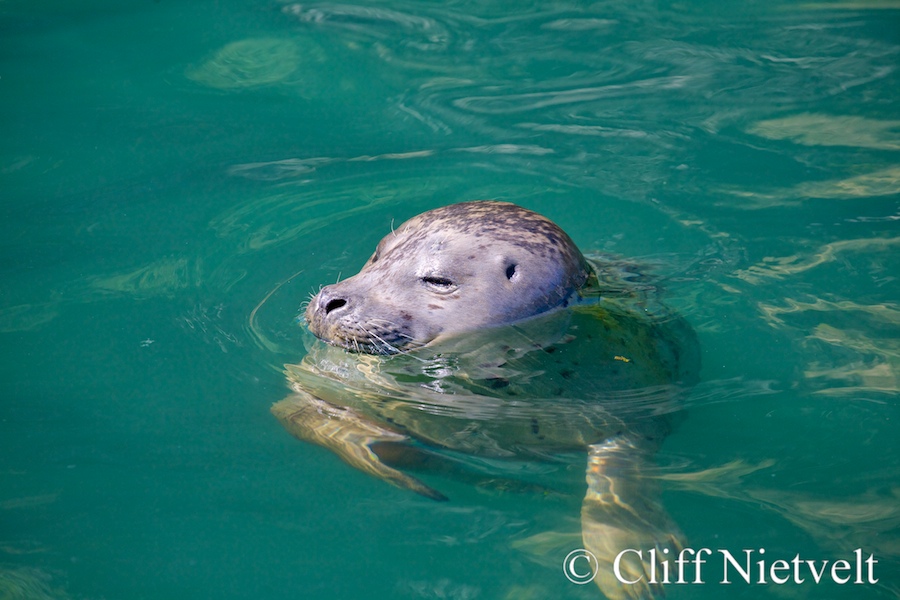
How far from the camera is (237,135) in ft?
23.6

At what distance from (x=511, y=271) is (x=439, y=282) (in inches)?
15.4

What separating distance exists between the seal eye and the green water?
2.85 ft

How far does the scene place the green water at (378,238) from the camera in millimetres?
3869

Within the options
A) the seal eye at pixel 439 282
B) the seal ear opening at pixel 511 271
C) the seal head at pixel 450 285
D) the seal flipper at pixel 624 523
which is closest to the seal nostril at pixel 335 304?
the seal head at pixel 450 285

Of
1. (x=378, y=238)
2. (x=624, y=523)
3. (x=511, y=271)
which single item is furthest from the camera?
(x=378, y=238)

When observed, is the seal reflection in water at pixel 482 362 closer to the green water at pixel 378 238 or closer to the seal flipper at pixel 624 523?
the seal flipper at pixel 624 523

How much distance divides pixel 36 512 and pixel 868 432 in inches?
158

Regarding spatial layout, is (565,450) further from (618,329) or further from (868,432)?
(868,432)

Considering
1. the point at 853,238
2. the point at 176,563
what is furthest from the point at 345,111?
the point at 176,563

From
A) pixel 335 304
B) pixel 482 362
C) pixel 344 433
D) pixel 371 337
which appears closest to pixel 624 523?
pixel 482 362

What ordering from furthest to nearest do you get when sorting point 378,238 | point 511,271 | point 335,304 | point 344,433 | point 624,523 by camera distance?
point 378,238 → point 511,271 → point 335,304 → point 344,433 → point 624,523

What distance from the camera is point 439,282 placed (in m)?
4.68

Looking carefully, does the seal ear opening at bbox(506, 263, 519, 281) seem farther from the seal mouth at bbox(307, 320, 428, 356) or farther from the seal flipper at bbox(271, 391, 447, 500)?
the seal flipper at bbox(271, 391, 447, 500)

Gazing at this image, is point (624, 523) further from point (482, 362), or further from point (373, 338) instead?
point (373, 338)
